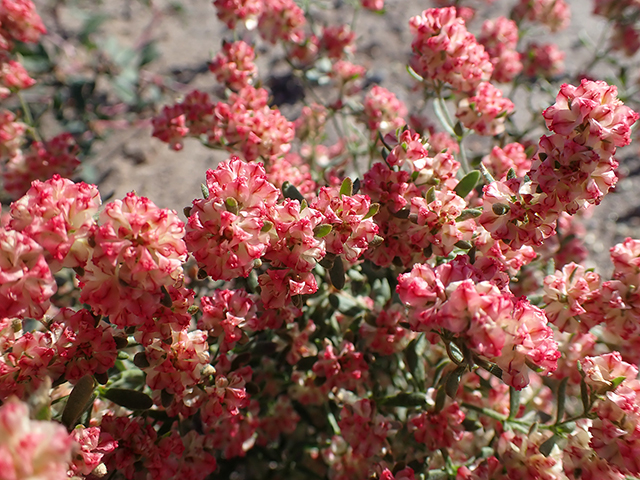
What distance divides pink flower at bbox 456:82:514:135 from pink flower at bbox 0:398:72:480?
5.84ft

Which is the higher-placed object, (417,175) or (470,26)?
(417,175)

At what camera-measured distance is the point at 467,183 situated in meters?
1.77

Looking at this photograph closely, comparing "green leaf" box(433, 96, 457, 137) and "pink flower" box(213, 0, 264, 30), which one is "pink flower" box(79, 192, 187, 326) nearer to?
"green leaf" box(433, 96, 457, 137)

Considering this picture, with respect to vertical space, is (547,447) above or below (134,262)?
below

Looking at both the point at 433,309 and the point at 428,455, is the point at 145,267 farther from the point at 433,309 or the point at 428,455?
the point at 428,455

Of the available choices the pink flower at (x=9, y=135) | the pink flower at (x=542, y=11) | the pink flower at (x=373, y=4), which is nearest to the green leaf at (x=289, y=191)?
the pink flower at (x=9, y=135)

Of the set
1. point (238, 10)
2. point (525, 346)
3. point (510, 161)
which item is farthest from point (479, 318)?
point (238, 10)

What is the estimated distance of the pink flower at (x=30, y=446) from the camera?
0.90 meters

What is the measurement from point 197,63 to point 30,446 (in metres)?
4.24

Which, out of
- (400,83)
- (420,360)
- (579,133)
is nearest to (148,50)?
(400,83)

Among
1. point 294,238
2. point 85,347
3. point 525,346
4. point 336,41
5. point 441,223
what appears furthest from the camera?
point 336,41

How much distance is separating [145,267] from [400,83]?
372 cm

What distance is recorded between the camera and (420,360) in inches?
84.7

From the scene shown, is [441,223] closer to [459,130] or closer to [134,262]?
[459,130]
